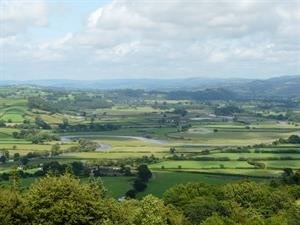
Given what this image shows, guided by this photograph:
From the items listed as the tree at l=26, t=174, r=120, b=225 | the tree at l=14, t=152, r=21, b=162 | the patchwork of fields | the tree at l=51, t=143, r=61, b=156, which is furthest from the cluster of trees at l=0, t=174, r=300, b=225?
the tree at l=51, t=143, r=61, b=156

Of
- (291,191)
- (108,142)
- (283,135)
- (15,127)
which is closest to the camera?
(291,191)

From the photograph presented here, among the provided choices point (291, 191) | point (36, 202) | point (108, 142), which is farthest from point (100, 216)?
point (108, 142)

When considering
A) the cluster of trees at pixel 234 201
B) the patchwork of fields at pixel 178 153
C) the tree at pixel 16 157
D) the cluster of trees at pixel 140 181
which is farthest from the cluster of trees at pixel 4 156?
the cluster of trees at pixel 234 201

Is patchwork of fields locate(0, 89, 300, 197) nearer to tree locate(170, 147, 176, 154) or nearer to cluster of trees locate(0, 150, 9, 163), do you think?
tree locate(170, 147, 176, 154)

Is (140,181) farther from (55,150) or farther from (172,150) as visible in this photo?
(55,150)

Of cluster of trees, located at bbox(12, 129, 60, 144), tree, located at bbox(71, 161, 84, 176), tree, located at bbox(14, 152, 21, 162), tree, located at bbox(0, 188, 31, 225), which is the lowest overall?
cluster of trees, located at bbox(12, 129, 60, 144)

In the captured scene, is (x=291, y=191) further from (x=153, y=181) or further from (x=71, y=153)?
(x=71, y=153)

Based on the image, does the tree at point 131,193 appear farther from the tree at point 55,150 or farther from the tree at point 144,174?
the tree at point 55,150
